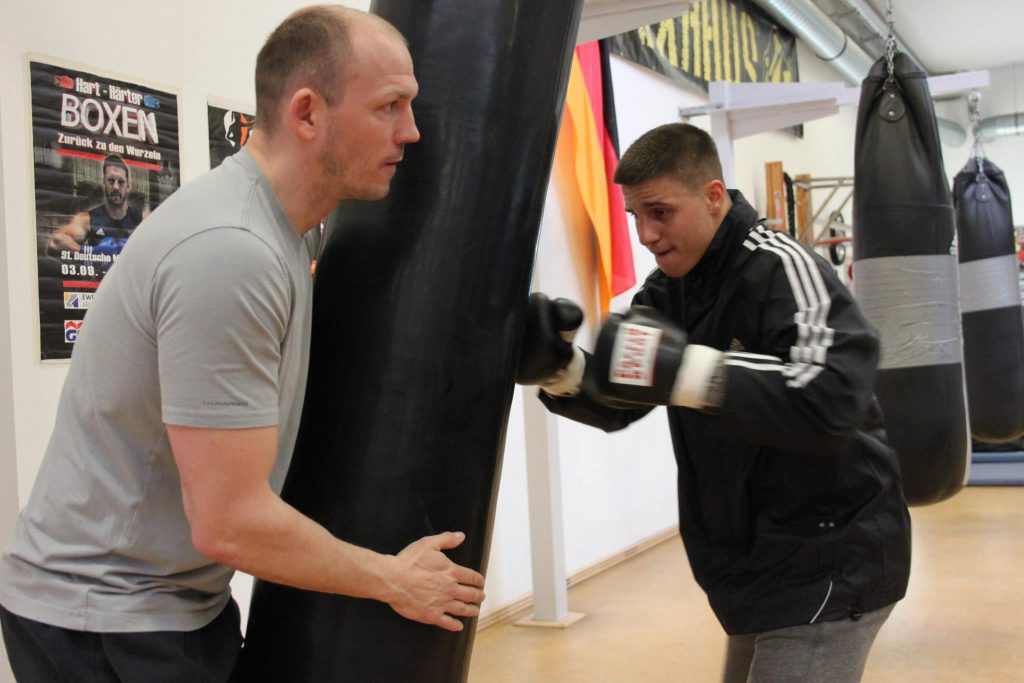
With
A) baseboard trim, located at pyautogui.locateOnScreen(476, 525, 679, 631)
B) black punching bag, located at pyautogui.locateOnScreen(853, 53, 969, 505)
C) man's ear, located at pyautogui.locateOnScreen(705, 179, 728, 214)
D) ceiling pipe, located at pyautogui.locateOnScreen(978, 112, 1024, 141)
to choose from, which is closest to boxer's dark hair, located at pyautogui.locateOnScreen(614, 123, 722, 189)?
man's ear, located at pyautogui.locateOnScreen(705, 179, 728, 214)

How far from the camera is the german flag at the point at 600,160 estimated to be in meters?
4.73

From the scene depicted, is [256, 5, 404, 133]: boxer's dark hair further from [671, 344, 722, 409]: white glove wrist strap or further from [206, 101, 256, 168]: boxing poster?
[206, 101, 256, 168]: boxing poster

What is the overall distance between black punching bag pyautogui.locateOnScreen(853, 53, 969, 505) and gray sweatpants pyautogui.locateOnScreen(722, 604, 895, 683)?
187 cm

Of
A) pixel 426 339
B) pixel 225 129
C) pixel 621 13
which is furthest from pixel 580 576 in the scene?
pixel 426 339

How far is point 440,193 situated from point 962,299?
4.52 meters

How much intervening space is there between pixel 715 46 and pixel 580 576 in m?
4.16

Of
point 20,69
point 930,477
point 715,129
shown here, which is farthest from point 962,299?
point 20,69

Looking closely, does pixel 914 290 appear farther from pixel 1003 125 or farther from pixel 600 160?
pixel 1003 125

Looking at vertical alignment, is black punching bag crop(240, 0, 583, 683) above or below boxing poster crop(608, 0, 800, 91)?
below

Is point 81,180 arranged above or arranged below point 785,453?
above

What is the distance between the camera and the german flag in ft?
15.5

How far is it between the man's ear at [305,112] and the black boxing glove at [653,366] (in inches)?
24.3

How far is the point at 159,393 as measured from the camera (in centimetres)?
119

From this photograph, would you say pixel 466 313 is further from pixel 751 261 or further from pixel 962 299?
pixel 962 299
